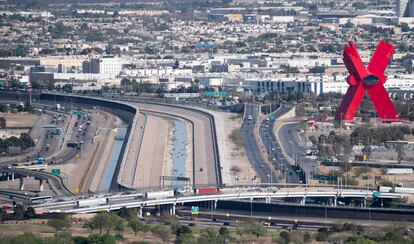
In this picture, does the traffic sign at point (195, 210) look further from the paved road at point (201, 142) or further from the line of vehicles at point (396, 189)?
the line of vehicles at point (396, 189)

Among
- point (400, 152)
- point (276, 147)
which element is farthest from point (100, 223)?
point (276, 147)

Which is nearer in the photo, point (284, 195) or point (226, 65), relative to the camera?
point (284, 195)

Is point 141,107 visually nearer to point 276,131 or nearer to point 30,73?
point 276,131

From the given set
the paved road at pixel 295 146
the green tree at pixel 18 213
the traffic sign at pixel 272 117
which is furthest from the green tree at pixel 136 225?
Result: the traffic sign at pixel 272 117

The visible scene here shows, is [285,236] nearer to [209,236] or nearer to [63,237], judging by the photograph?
[209,236]

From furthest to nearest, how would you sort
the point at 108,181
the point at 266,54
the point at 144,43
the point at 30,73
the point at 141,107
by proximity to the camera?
the point at 144,43 < the point at 266,54 < the point at 30,73 < the point at 141,107 < the point at 108,181

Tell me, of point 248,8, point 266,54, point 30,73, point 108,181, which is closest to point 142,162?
point 108,181
